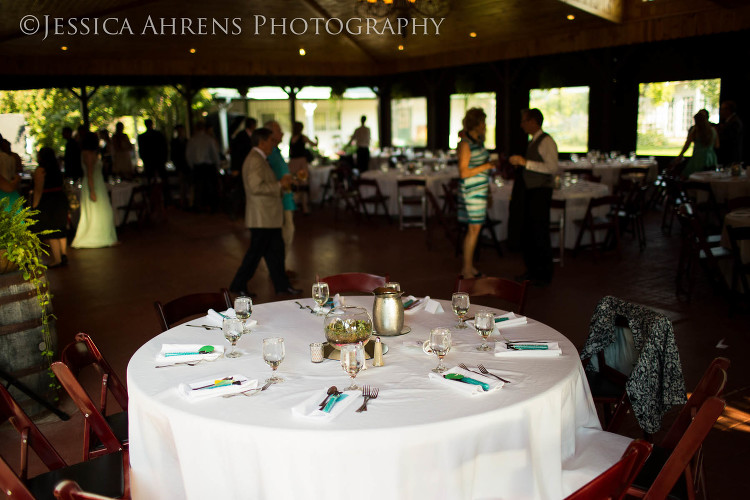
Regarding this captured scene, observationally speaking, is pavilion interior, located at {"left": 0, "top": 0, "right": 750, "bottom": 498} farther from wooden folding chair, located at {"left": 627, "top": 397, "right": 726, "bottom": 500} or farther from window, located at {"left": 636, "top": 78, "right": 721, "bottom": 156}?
wooden folding chair, located at {"left": 627, "top": 397, "right": 726, "bottom": 500}

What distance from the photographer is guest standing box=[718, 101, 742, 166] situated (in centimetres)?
1023

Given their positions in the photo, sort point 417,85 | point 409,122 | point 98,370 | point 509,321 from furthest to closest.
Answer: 1. point 409,122
2. point 417,85
3. point 509,321
4. point 98,370

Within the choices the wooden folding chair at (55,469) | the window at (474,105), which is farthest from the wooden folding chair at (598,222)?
the window at (474,105)

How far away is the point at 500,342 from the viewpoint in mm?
2961

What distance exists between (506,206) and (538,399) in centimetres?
647

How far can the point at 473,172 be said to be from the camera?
21.5 ft

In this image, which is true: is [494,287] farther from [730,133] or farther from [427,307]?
[730,133]

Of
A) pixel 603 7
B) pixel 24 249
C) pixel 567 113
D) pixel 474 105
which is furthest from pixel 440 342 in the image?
pixel 474 105

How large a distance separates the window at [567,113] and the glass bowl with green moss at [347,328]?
1309cm

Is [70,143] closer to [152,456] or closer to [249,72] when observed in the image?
[249,72]

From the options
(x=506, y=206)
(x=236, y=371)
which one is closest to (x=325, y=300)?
(x=236, y=371)
